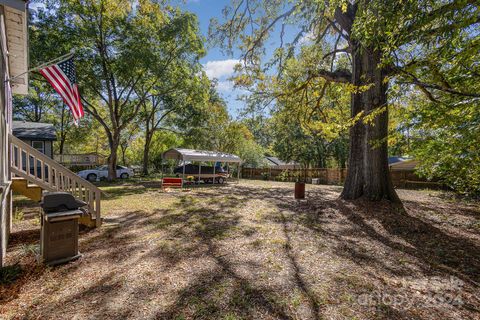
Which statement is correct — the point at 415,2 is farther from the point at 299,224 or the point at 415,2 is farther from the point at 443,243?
the point at 299,224

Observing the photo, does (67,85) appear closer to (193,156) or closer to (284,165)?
(193,156)

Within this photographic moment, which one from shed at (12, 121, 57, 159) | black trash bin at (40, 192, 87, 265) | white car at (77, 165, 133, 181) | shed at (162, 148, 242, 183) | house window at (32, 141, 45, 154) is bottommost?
white car at (77, 165, 133, 181)

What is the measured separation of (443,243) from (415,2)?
4.76m

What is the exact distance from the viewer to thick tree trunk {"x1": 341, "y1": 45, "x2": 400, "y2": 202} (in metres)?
7.53

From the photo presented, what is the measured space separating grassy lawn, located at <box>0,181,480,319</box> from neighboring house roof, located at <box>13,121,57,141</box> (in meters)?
15.3

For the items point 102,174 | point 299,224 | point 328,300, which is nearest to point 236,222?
point 299,224

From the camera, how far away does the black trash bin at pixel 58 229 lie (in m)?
3.79

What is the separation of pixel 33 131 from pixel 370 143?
23514mm

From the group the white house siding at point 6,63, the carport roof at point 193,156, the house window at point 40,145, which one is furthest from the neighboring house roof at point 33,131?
the white house siding at point 6,63

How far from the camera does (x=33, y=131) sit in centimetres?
1850

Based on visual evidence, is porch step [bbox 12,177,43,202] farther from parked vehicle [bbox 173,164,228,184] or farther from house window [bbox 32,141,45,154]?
house window [bbox 32,141,45,154]

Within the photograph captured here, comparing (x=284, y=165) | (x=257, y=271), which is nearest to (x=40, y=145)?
(x=257, y=271)

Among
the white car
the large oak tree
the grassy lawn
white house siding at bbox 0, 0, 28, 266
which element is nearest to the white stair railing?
white house siding at bbox 0, 0, 28, 266

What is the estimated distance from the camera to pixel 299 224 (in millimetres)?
6418
